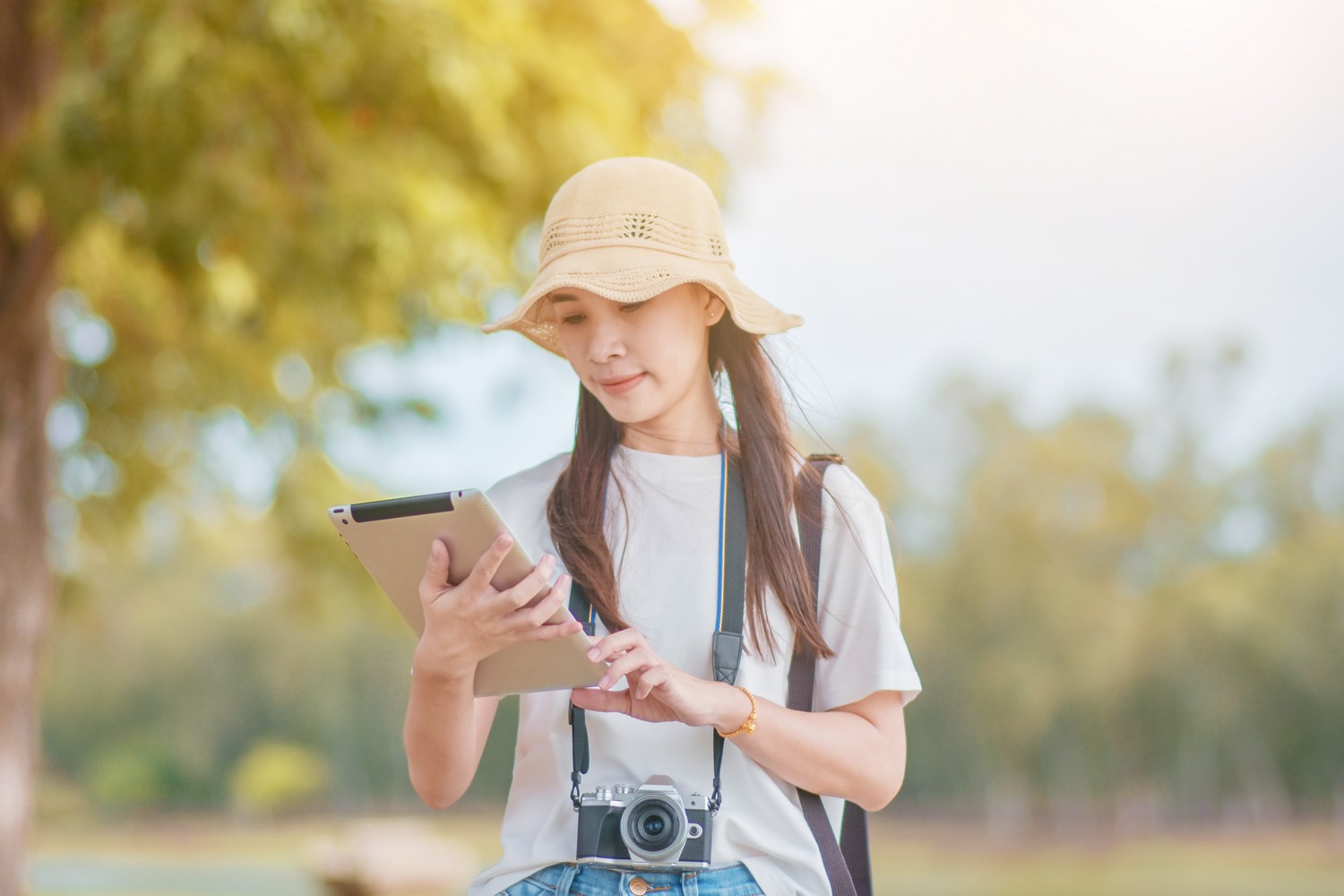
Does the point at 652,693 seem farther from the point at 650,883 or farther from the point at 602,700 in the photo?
the point at 650,883

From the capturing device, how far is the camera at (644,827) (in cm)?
129

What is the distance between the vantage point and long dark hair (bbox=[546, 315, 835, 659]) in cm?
142

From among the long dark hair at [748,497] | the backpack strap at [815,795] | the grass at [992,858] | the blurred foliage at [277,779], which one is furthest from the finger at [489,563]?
the blurred foliage at [277,779]

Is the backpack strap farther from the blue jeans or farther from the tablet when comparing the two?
the tablet

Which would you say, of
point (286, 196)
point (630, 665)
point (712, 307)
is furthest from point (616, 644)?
point (286, 196)

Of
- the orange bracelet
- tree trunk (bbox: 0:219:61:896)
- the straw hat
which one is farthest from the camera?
tree trunk (bbox: 0:219:61:896)

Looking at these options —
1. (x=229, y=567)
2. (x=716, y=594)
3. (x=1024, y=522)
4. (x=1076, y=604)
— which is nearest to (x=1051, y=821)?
(x=1076, y=604)

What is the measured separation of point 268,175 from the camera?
4551 mm

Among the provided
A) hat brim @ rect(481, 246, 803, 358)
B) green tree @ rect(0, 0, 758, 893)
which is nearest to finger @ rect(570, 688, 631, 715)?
hat brim @ rect(481, 246, 803, 358)

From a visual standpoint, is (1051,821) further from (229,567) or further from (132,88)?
(132,88)

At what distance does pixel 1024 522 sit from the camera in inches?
553

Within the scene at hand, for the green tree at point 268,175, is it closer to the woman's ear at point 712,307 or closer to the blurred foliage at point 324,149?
the blurred foliage at point 324,149

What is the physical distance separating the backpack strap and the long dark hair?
16 mm

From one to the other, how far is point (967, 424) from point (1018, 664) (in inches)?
103
